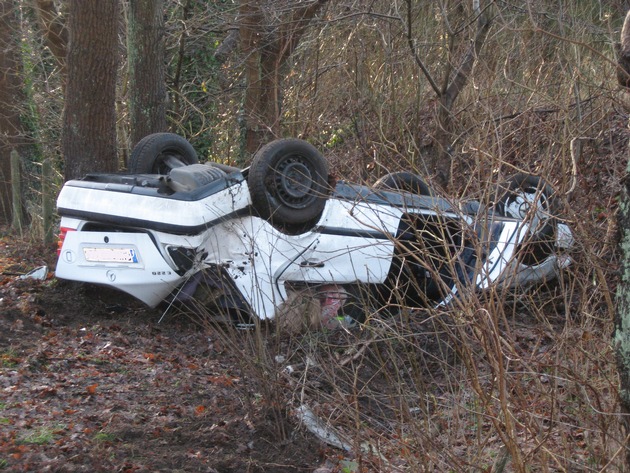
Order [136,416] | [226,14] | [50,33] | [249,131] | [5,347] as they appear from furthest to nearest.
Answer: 1. [50,33]
2. [226,14]
3. [249,131]
4. [5,347]
5. [136,416]

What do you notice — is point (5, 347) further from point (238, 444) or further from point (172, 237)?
point (238, 444)

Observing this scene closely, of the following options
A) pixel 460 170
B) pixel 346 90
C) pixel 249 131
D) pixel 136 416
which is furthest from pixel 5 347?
pixel 346 90

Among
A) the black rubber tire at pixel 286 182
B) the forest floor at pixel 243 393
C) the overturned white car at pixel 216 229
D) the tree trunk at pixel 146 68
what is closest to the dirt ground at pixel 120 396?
the forest floor at pixel 243 393

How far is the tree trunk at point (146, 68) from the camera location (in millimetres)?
10820

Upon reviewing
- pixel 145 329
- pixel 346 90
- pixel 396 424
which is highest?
pixel 346 90

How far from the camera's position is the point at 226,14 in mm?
13539

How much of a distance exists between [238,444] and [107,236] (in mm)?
2747

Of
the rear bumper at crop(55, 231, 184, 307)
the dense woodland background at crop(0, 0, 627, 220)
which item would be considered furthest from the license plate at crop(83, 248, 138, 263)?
the dense woodland background at crop(0, 0, 627, 220)

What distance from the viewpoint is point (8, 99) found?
1542 cm

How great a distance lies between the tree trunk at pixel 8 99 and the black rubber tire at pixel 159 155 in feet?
25.4

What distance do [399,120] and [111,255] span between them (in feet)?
18.9

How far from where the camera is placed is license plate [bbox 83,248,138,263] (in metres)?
6.89

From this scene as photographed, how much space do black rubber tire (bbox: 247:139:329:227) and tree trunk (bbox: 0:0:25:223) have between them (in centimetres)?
932

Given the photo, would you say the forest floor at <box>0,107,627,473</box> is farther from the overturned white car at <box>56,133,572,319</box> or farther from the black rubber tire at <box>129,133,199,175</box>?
the black rubber tire at <box>129,133,199,175</box>
